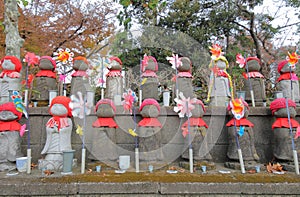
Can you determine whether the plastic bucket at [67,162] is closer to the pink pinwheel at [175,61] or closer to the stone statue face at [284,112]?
the pink pinwheel at [175,61]

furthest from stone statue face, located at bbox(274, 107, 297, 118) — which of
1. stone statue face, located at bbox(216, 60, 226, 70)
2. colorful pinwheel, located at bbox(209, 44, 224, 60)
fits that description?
colorful pinwheel, located at bbox(209, 44, 224, 60)

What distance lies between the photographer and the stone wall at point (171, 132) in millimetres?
3951

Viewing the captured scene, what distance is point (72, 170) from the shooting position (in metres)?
3.42

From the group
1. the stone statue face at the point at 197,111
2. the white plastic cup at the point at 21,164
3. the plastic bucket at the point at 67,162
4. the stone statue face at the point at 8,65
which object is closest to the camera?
the plastic bucket at the point at 67,162

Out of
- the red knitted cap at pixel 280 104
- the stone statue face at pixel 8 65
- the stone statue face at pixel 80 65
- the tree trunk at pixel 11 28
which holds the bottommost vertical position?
the red knitted cap at pixel 280 104

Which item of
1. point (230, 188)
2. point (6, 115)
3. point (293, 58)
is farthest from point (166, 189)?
point (293, 58)

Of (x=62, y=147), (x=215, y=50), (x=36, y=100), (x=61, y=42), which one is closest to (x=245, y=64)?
(x=215, y=50)

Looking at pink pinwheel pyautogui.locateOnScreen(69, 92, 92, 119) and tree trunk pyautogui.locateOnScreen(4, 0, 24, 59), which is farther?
tree trunk pyautogui.locateOnScreen(4, 0, 24, 59)

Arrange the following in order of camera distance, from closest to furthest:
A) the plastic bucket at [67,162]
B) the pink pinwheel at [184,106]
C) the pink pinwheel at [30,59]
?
the plastic bucket at [67,162], the pink pinwheel at [184,106], the pink pinwheel at [30,59]

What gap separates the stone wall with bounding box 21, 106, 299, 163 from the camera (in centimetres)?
395

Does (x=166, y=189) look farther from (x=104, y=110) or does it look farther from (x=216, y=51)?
(x=216, y=51)

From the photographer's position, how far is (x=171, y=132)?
4047 mm

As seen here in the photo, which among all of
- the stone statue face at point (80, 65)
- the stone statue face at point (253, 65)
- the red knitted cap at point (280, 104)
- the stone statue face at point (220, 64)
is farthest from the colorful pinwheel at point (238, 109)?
the stone statue face at point (80, 65)

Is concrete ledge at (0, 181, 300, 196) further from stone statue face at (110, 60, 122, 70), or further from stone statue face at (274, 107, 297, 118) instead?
stone statue face at (110, 60, 122, 70)
